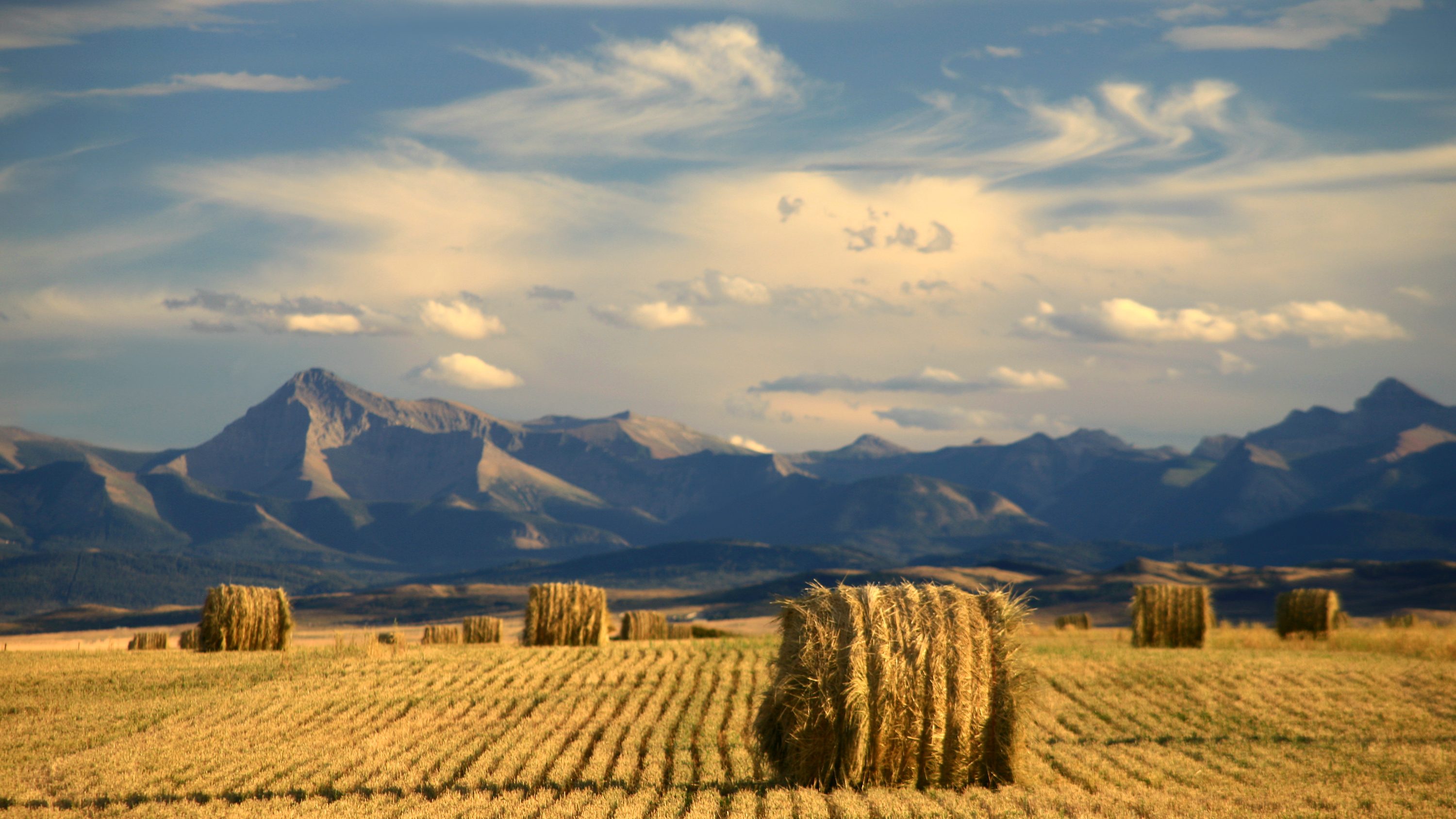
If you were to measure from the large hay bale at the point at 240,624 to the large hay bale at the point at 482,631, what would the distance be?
24.4ft

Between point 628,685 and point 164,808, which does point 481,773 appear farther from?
point 628,685

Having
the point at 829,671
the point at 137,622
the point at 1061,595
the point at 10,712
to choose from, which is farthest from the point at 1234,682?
the point at 137,622

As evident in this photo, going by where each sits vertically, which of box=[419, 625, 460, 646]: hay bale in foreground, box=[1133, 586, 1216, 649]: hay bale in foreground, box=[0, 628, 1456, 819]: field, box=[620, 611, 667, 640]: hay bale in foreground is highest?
box=[1133, 586, 1216, 649]: hay bale in foreground

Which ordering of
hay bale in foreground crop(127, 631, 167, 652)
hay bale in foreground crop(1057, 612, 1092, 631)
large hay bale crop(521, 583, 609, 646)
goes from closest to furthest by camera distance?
1. large hay bale crop(521, 583, 609, 646)
2. hay bale in foreground crop(127, 631, 167, 652)
3. hay bale in foreground crop(1057, 612, 1092, 631)

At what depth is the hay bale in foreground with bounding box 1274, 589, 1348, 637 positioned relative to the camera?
31891 millimetres

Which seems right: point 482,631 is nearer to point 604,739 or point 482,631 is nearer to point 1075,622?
point 604,739

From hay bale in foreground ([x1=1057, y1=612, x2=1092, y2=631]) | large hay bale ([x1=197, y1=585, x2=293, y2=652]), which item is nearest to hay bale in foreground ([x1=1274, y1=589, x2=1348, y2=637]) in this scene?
hay bale in foreground ([x1=1057, y1=612, x2=1092, y2=631])

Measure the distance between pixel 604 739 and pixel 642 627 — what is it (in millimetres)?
25271

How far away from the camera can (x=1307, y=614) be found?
3231cm

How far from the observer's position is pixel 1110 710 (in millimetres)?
18031

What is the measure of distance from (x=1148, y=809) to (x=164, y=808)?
9.82 meters

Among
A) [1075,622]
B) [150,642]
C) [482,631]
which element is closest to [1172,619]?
[1075,622]

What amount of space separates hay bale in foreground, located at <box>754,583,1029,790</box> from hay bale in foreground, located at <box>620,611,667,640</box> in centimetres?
2686

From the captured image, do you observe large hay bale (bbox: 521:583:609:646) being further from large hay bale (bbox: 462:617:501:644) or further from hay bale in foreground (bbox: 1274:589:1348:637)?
hay bale in foreground (bbox: 1274:589:1348:637)
